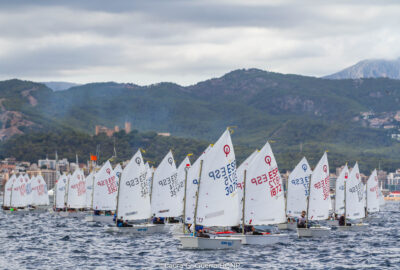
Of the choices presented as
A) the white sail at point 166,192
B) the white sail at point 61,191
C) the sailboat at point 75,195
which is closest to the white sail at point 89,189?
the sailboat at point 75,195

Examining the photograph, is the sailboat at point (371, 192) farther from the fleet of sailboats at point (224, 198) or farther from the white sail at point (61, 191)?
the white sail at point (61, 191)

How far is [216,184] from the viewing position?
5559 centimetres

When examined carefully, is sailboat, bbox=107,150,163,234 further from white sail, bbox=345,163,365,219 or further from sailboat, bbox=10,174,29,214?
sailboat, bbox=10,174,29,214

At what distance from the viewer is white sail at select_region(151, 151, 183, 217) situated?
79562 mm

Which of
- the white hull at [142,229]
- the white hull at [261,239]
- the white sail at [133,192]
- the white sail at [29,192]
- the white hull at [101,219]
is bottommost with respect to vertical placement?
the white hull at [261,239]

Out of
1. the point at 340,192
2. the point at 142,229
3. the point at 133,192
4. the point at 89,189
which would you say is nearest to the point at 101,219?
the point at 89,189

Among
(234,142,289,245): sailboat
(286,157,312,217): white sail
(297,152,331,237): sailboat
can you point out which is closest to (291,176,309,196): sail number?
(286,157,312,217): white sail

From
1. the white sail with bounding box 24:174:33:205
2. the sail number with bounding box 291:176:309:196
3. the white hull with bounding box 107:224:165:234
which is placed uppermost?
the white sail with bounding box 24:174:33:205

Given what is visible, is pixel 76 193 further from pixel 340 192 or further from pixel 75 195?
pixel 340 192

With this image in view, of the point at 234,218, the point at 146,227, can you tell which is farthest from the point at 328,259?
the point at 146,227

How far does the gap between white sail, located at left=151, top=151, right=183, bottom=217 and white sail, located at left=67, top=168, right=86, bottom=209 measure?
44112 millimetres

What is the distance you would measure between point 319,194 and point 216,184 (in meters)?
24.0

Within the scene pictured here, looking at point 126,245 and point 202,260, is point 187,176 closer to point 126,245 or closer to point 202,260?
point 126,245

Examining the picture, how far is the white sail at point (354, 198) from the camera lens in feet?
281
